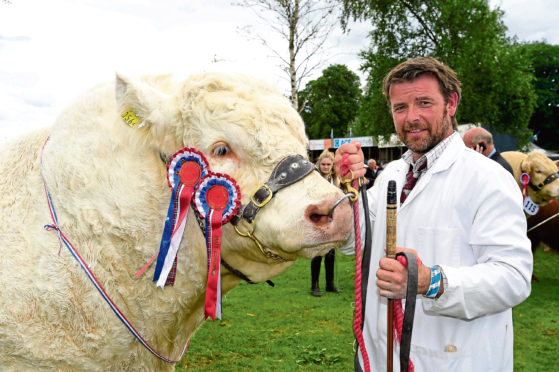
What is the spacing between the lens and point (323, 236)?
1.95 meters

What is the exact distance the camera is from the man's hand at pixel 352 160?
262cm

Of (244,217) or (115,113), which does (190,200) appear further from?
(115,113)

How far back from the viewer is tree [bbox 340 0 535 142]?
22.0 metres

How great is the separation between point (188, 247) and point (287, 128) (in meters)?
0.82

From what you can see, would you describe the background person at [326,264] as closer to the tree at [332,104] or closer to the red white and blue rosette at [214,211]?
the red white and blue rosette at [214,211]

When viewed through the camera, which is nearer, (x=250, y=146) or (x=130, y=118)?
(x=250, y=146)

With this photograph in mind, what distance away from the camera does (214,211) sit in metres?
2.18

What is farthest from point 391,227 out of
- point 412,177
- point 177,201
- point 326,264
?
point 326,264

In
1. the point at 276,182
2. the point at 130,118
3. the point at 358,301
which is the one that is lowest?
the point at 358,301

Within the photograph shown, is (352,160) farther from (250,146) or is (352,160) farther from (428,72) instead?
(250,146)

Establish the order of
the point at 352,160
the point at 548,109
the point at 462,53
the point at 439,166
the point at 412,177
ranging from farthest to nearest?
the point at 548,109 → the point at 462,53 → the point at 412,177 → the point at 352,160 → the point at 439,166

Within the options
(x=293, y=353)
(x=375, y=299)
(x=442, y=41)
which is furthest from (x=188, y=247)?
(x=442, y=41)

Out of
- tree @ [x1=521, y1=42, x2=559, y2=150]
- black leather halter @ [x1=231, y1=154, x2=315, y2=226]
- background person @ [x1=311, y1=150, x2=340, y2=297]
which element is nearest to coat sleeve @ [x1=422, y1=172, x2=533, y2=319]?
black leather halter @ [x1=231, y1=154, x2=315, y2=226]

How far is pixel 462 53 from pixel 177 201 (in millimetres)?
23201
